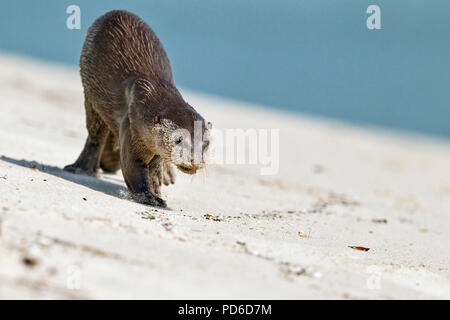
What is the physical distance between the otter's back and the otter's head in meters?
0.37

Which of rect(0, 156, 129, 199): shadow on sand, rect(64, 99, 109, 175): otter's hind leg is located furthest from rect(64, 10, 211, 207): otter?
rect(0, 156, 129, 199): shadow on sand

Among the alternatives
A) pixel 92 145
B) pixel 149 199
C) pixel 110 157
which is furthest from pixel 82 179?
pixel 110 157

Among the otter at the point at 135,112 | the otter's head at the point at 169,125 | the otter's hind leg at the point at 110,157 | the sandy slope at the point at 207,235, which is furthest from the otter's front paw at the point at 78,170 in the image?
the otter's head at the point at 169,125

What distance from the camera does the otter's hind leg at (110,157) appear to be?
24.8 feet

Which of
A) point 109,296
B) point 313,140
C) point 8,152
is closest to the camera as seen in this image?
point 109,296

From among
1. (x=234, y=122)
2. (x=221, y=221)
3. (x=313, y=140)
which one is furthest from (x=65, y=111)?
(x=221, y=221)

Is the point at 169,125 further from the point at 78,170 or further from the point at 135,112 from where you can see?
the point at 78,170

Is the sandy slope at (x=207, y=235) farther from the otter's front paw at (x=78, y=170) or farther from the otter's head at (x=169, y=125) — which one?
the otter's head at (x=169, y=125)

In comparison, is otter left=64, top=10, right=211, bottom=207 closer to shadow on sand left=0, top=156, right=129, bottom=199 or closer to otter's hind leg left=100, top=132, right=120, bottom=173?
otter's hind leg left=100, top=132, right=120, bottom=173

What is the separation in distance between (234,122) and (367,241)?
36.4 ft
